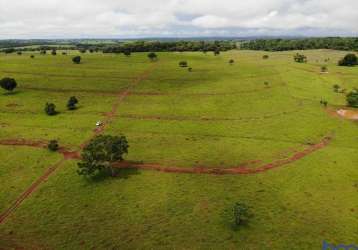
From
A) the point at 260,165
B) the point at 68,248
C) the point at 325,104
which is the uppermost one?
the point at 325,104

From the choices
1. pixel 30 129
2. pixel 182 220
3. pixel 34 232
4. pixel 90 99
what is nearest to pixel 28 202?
pixel 34 232

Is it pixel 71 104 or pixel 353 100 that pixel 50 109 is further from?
pixel 353 100

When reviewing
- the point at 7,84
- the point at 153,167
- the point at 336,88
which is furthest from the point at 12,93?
the point at 336,88

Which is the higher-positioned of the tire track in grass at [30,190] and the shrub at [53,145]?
the shrub at [53,145]

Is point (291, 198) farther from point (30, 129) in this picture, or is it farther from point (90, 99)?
point (90, 99)
